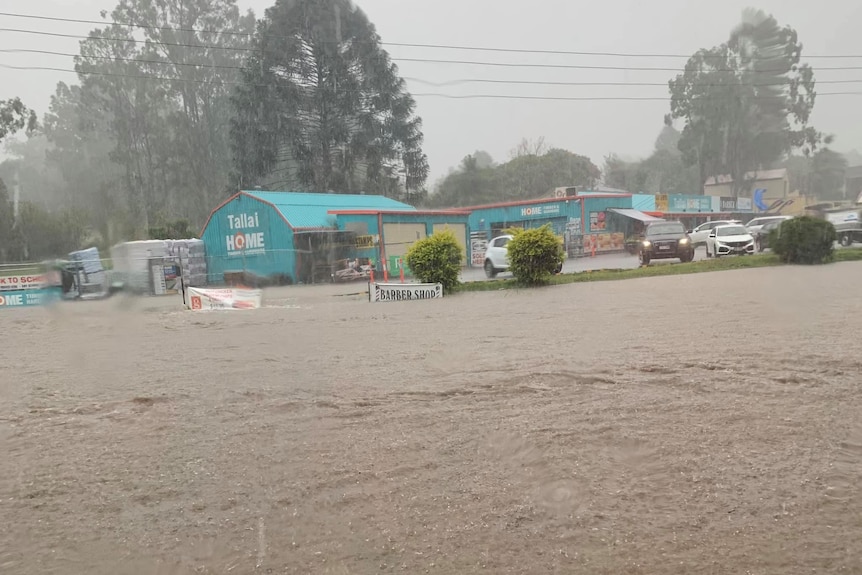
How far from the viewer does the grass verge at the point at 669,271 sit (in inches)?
592

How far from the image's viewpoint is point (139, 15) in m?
21.0

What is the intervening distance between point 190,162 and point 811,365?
3093 centimetres

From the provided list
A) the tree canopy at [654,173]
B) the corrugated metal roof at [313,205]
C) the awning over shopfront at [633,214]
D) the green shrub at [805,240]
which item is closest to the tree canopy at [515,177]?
the tree canopy at [654,173]

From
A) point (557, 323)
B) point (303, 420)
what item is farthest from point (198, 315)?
point (303, 420)

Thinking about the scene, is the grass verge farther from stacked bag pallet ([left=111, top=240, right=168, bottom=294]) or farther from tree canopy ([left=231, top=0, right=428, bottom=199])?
tree canopy ([left=231, top=0, right=428, bottom=199])

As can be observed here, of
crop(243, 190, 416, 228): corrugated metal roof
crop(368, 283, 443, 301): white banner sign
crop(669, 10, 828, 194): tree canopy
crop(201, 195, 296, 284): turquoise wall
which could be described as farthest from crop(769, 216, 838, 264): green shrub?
crop(201, 195, 296, 284): turquoise wall

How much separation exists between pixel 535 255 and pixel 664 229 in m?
7.64

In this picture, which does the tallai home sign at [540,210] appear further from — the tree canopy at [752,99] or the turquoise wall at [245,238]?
the tree canopy at [752,99]

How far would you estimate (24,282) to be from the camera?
894 centimetres

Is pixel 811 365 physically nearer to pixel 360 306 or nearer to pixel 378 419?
pixel 378 419

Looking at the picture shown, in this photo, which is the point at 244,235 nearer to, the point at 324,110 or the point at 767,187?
the point at 324,110

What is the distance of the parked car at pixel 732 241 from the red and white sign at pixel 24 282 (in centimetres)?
1873

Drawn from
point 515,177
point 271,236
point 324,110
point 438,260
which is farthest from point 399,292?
point 515,177

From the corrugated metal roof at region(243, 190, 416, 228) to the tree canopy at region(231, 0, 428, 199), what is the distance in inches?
43.9
